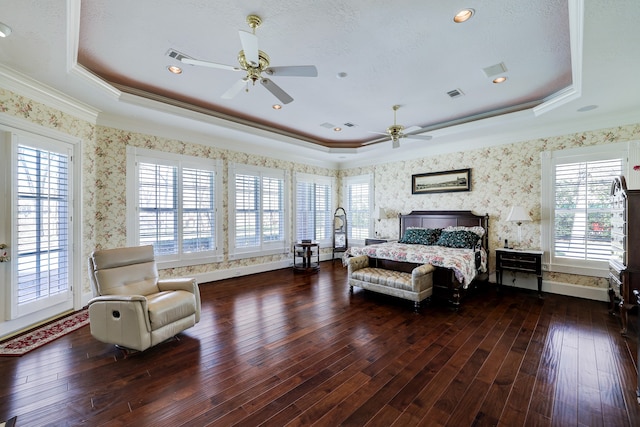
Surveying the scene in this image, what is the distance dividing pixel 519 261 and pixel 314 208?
466 cm

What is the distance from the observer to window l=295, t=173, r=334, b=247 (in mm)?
7082

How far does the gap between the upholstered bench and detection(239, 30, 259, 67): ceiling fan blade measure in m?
3.21

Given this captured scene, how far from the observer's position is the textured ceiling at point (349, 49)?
7.75 ft

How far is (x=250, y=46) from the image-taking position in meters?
2.21

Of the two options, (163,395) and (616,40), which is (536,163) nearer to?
(616,40)

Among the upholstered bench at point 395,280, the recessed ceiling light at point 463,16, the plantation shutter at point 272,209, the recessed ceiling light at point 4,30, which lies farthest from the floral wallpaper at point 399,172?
the recessed ceiling light at point 463,16

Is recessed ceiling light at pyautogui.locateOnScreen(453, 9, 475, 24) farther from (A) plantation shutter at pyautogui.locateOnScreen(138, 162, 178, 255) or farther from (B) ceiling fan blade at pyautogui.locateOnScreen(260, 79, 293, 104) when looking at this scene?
(A) plantation shutter at pyautogui.locateOnScreen(138, 162, 178, 255)

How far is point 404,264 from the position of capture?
4.44 meters

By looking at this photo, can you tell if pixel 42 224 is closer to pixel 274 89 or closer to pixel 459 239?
pixel 274 89

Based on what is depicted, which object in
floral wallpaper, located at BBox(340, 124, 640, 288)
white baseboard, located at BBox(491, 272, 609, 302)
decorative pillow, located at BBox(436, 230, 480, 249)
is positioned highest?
floral wallpaper, located at BBox(340, 124, 640, 288)

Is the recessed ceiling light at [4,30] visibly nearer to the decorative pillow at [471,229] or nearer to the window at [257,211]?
the window at [257,211]

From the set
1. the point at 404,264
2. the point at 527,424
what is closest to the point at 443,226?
the point at 404,264

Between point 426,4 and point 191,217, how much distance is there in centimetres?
480

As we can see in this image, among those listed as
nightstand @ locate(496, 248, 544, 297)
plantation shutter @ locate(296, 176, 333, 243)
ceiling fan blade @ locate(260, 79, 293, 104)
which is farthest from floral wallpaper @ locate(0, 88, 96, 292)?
nightstand @ locate(496, 248, 544, 297)
